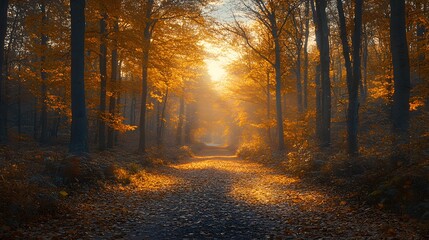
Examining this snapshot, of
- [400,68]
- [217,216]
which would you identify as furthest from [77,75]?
[400,68]

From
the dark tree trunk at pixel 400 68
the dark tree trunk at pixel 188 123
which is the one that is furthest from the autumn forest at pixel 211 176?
the dark tree trunk at pixel 188 123

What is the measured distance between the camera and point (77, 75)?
11.4 m

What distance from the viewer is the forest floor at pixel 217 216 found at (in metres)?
5.71

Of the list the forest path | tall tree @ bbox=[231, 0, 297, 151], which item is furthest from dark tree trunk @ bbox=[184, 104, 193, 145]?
the forest path

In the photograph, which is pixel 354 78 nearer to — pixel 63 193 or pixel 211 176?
pixel 211 176

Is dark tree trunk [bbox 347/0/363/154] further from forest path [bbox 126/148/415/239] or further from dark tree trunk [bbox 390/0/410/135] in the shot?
forest path [bbox 126/148/415/239]

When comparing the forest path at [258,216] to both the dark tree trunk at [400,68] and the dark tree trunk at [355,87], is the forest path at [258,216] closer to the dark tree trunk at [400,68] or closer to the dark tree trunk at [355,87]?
the dark tree trunk at [355,87]

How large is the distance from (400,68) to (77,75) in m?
11.2

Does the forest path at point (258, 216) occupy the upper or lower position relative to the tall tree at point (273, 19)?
lower

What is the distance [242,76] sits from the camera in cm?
2575

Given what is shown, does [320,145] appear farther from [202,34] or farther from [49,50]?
[49,50]

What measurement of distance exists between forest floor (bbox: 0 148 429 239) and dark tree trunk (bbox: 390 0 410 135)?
3.44 meters

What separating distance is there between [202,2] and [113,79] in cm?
661

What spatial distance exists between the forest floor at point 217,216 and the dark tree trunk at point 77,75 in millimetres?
2627
